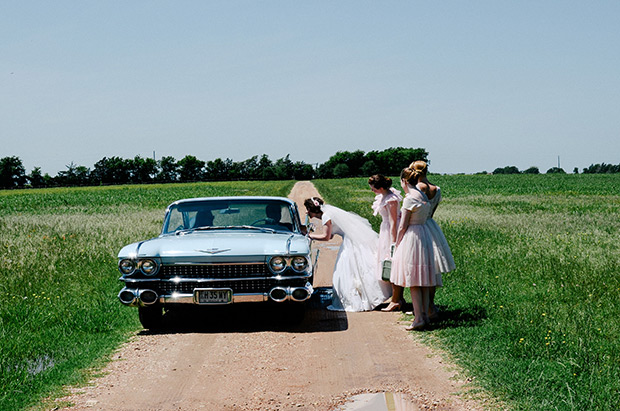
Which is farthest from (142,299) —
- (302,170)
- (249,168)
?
(249,168)

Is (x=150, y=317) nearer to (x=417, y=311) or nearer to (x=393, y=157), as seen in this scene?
(x=417, y=311)

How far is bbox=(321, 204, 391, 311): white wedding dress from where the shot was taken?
26.0ft

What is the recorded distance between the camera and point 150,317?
698 cm

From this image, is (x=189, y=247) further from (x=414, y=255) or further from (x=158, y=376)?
(x=414, y=255)

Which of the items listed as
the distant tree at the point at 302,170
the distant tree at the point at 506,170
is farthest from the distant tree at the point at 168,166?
the distant tree at the point at 506,170

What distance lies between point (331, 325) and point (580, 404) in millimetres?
3445

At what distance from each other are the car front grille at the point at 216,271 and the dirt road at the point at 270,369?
2.30 feet

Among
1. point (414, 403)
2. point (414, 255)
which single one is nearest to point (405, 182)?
point (414, 255)

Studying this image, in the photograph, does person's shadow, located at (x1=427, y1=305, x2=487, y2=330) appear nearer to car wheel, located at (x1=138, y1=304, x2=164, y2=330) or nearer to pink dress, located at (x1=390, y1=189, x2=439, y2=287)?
pink dress, located at (x1=390, y1=189, x2=439, y2=287)

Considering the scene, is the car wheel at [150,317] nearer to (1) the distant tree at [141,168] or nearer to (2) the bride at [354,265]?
(2) the bride at [354,265]

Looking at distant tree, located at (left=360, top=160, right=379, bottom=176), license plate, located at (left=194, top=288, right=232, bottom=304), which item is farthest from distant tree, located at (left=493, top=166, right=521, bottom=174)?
license plate, located at (left=194, top=288, right=232, bottom=304)

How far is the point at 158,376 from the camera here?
5.22 m

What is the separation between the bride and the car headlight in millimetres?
1540

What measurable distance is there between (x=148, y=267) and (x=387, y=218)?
3219 millimetres
